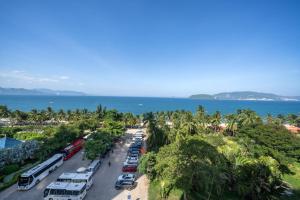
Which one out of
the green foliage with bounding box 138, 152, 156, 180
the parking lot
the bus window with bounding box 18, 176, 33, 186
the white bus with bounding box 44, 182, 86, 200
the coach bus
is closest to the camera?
the white bus with bounding box 44, 182, 86, 200

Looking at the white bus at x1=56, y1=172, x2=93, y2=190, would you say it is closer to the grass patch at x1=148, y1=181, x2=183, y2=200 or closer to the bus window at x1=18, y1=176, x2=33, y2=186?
the bus window at x1=18, y1=176, x2=33, y2=186

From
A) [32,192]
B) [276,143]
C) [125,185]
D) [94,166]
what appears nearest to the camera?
[32,192]

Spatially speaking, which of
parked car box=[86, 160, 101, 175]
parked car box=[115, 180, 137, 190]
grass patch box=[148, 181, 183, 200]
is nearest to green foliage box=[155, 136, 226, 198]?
grass patch box=[148, 181, 183, 200]

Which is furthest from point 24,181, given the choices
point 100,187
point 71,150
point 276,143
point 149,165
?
point 276,143

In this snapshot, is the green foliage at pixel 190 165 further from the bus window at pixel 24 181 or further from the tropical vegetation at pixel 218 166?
the bus window at pixel 24 181

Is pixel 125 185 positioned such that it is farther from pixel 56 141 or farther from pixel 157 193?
pixel 56 141

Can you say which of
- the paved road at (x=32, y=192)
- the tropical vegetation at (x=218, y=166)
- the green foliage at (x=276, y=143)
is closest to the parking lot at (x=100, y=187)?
the paved road at (x=32, y=192)
